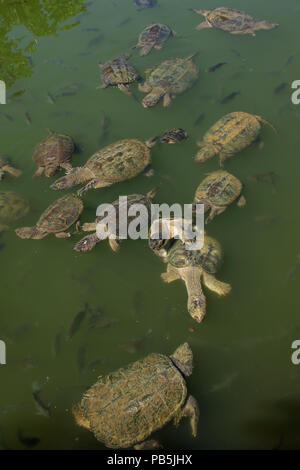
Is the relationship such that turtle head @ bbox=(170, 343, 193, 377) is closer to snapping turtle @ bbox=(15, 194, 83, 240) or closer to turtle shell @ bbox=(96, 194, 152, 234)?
turtle shell @ bbox=(96, 194, 152, 234)

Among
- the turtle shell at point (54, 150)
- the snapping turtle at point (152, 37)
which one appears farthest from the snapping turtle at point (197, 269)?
the snapping turtle at point (152, 37)

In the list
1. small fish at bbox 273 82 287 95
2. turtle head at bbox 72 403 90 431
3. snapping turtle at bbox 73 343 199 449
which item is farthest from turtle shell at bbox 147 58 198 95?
turtle head at bbox 72 403 90 431

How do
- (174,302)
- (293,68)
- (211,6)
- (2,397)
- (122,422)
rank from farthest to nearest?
(211,6) → (293,68) → (174,302) → (2,397) → (122,422)

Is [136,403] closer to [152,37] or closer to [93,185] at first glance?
[93,185]

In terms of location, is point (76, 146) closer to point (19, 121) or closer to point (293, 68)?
point (19, 121)

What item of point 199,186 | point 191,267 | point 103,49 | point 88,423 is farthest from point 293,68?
point 88,423

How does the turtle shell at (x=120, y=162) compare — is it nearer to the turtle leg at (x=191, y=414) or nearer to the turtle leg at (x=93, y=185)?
the turtle leg at (x=93, y=185)
